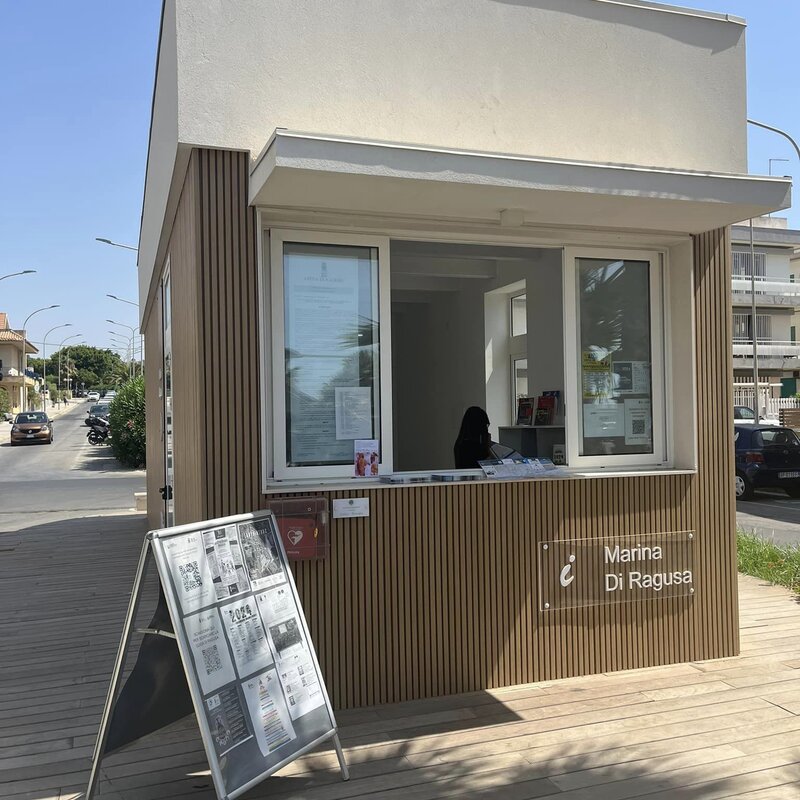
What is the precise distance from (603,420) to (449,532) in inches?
56.4

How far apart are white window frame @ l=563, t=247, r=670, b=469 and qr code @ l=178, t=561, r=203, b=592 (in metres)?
2.78

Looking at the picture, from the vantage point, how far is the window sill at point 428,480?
4.57 m

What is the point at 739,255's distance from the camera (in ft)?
163

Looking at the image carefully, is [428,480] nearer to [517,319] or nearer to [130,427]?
[517,319]

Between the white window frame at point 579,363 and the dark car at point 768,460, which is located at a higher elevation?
the white window frame at point 579,363

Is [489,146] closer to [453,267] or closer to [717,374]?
[717,374]

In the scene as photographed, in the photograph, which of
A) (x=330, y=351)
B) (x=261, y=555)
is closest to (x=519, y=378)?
(x=330, y=351)

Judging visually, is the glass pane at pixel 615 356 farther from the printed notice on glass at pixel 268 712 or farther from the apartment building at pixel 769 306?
the apartment building at pixel 769 306

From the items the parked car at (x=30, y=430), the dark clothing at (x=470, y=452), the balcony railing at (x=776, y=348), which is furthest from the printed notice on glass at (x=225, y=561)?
the balcony railing at (x=776, y=348)

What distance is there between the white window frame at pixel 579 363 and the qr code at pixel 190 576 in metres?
2.78

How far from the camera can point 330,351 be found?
15.8ft

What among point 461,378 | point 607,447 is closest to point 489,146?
point 607,447

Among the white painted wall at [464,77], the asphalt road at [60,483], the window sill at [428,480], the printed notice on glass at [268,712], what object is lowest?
the asphalt road at [60,483]

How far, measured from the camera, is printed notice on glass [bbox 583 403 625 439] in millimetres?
Result: 5500
